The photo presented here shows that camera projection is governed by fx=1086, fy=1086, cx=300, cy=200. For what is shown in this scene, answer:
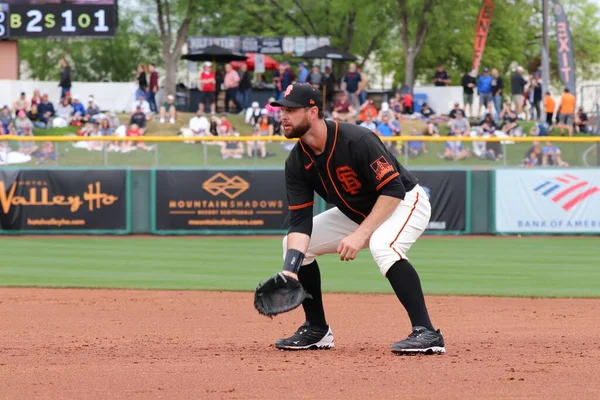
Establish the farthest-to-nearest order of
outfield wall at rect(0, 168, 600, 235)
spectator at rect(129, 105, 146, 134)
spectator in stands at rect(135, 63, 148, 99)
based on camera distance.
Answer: spectator in stands at rect(135, 63, 148, 99), spectator at rect(129, 105, 146, 134), outfield wall at rect(0, 168, 600, 235)

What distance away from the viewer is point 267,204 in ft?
65.7

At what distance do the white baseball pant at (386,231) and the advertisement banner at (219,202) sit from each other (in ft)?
42.9

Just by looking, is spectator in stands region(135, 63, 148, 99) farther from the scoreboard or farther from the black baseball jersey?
the black baseball jersey

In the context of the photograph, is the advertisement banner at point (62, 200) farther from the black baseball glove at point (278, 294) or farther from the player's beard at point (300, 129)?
the player's beard at point (300, 129)

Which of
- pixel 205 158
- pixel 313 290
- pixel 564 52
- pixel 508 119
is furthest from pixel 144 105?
pixel 313 290

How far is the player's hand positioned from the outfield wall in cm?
1345

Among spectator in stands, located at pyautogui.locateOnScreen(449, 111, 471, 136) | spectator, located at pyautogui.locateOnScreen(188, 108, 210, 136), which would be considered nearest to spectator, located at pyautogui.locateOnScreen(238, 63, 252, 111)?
spectator, located at pyautogui.locateOnScreen(188, 108, 210, 136)

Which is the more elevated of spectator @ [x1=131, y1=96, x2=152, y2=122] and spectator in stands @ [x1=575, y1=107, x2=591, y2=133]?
spectator @ [x1=131, y1=96, x2=152, y2=122]

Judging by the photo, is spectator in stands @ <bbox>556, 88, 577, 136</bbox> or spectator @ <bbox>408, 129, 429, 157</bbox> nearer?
spectator @ <bbox>408, 129, 429, 157</bbox>

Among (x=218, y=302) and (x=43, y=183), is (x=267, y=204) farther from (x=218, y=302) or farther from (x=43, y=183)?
(x=218, y=302)

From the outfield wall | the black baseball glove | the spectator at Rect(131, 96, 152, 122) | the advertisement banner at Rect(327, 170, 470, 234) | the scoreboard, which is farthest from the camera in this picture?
the spectator at Rect(131, 96, 152, 122)

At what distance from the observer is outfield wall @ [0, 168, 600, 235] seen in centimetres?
1984

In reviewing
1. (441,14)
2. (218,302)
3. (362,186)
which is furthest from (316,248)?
(441,14)

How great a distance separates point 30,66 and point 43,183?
1301 inches
